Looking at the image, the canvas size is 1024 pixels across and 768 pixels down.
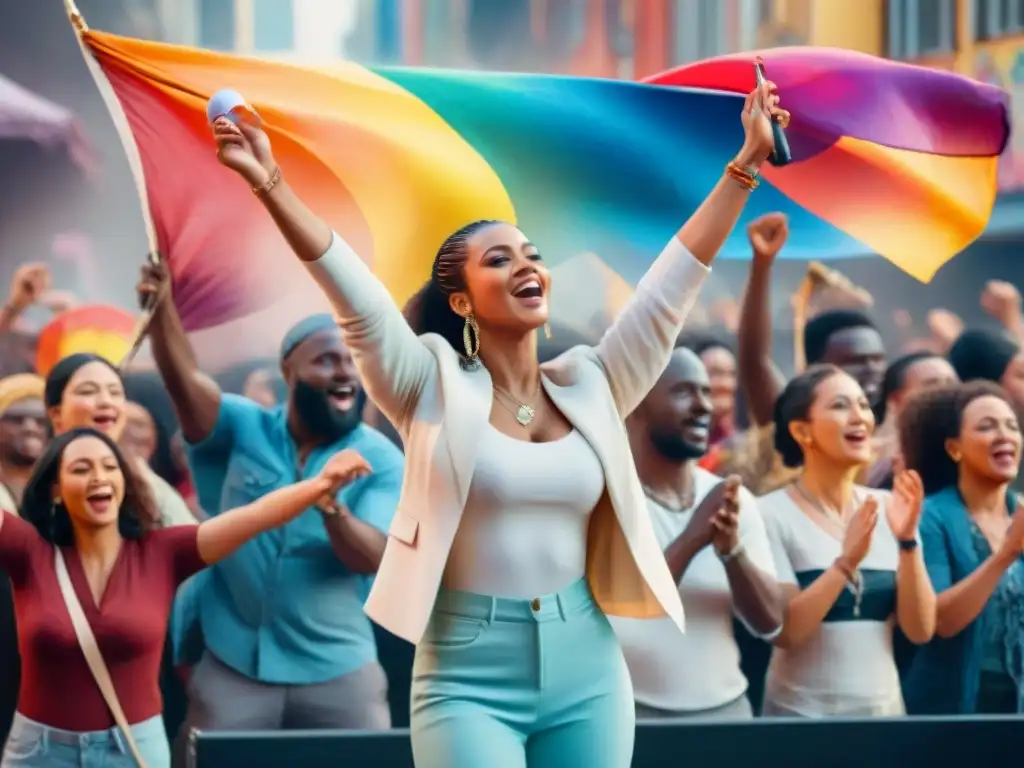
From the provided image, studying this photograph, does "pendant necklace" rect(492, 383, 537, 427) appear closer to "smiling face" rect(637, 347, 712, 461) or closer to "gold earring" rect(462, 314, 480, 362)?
"gold earring" rect(462, 314, 480, 362)

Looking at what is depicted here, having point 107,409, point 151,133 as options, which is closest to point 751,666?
point 107,409

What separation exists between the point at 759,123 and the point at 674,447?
86.4 inches

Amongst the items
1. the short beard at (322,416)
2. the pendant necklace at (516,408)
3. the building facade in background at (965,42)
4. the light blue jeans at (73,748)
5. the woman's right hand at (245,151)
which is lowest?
the light blue jeans at (73,748)

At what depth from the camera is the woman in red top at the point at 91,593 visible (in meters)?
4.23

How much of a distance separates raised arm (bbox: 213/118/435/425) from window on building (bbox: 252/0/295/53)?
117 inches

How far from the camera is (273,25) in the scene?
5.36m

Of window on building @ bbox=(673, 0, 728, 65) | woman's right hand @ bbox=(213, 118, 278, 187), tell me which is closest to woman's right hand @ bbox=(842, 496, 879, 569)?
window on building @ bbox=(673, 0, 728, 65)

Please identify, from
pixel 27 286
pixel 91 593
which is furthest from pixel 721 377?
pixel 27 286

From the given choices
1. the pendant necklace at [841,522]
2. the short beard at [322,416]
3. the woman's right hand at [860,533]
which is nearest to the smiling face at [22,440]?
the short beard at [322,416]

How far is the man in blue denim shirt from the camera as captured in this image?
15.8 feet

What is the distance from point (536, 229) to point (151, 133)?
123 cm

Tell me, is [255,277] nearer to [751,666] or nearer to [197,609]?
[197,609]

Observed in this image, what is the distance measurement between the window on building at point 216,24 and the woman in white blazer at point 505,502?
2894 millimetres

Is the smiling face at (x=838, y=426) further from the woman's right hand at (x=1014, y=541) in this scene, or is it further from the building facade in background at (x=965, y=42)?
the building facade in background at (x=965, y=42)
